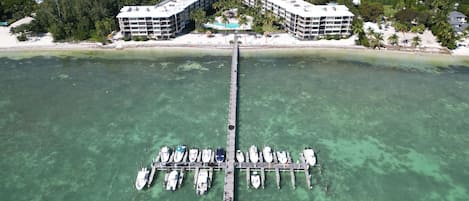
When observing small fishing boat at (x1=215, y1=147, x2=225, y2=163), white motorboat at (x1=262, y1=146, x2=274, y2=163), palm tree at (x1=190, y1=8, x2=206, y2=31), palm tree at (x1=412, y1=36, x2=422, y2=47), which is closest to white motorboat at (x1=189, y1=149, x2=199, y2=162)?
small fishing boat at (x1=215, y1=147, x2=225, y2=163)

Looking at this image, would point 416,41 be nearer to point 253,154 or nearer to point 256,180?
→ point 253,154

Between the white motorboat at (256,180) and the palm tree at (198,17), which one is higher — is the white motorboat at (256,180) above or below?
below

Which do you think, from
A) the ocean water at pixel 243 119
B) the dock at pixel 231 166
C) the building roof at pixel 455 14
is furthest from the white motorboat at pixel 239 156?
the building roof at pixel 455 14

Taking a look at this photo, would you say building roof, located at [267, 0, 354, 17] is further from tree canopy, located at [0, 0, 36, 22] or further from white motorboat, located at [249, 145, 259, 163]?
tree canopy, located at [0, 0, 36, 22]

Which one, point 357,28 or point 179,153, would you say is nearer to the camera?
point 179,153

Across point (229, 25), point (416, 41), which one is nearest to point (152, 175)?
point (229, 25)

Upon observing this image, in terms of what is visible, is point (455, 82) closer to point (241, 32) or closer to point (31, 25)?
point (241, 32)

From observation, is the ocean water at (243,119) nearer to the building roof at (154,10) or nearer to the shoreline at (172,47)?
the shoreline at (172,47)
